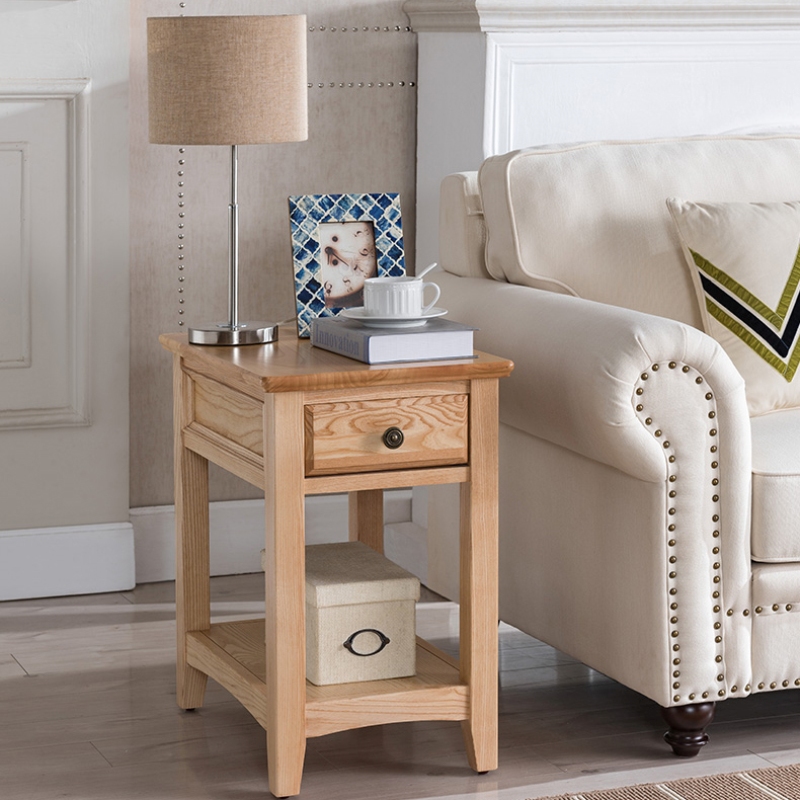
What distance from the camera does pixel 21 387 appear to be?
112 inches

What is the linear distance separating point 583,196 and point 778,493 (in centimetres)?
67

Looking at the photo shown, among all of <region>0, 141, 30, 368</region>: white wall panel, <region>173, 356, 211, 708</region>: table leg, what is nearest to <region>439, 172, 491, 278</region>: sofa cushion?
<region>173, 356, 211, 708</region>: table leg

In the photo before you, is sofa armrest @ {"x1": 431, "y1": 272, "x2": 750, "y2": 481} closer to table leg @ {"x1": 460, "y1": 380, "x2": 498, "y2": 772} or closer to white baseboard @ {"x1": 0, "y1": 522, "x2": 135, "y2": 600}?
table leg @ {"x1": 460, "y1": 380, "x2": 498, "y2": 772}

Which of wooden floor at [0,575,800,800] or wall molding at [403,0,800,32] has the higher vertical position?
wall molding at [403,0,800,32]

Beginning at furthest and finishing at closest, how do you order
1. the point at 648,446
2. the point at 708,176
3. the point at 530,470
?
the point at 708,176 → the point at 530,470 → the point at 648,446

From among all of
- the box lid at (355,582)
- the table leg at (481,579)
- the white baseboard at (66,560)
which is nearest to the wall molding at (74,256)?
the white baseboard at (66,560)

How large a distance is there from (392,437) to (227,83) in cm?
59

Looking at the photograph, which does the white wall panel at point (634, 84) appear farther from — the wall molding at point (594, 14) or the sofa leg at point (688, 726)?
the sofa leg at point (688, 726)

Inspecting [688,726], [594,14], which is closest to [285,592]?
[688,726]

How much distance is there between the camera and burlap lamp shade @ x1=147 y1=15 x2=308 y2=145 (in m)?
2.06

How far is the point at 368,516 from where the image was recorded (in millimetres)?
2414

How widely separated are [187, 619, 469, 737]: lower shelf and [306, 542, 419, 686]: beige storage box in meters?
0.02

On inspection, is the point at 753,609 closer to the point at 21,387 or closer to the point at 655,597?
the point at 655,597

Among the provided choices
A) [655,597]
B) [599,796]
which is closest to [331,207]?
[655,597]
